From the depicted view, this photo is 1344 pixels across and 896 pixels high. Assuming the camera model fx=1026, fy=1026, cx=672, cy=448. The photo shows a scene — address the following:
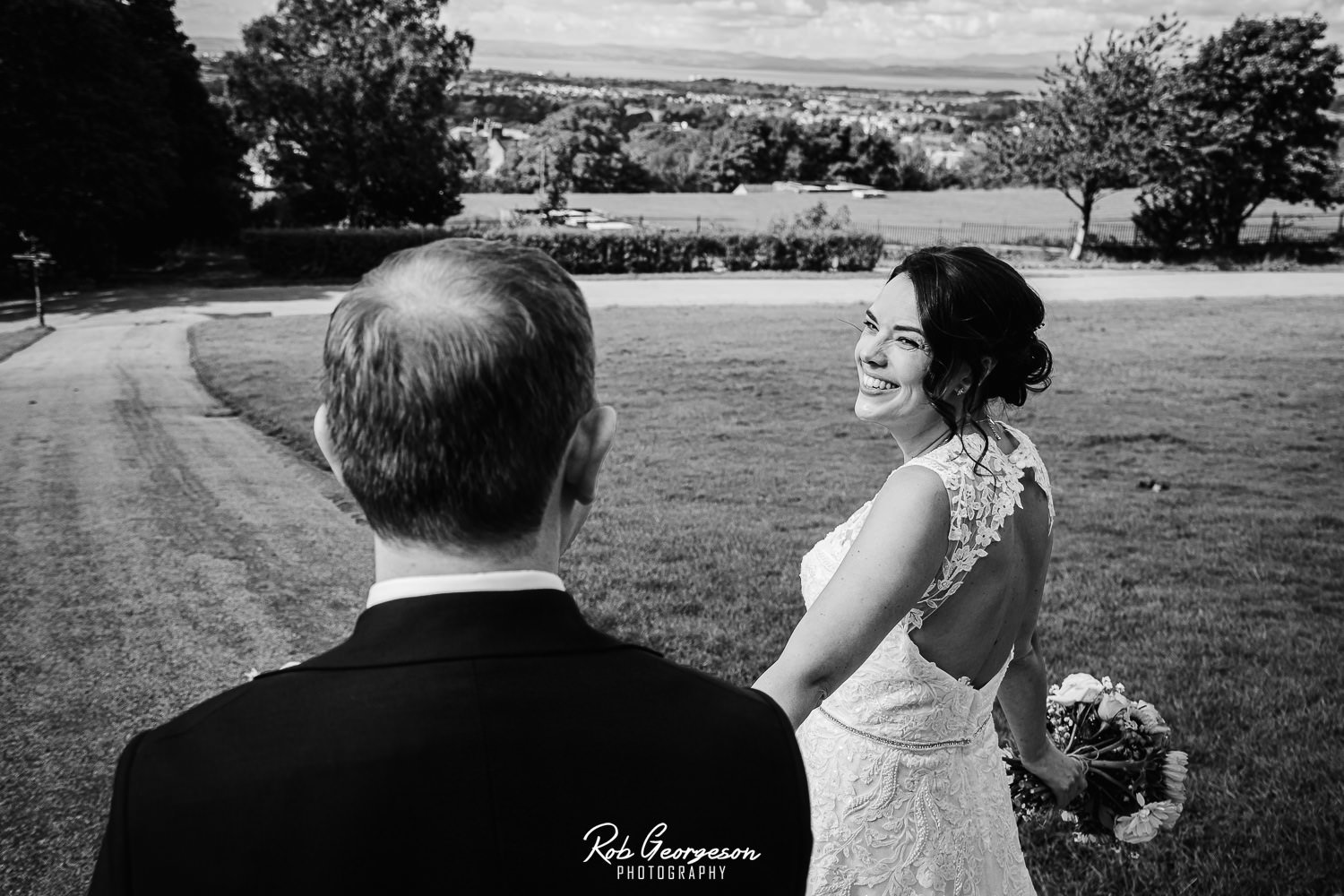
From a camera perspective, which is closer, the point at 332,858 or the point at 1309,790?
the point at 332,858

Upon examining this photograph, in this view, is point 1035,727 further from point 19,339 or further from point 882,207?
point 882,207

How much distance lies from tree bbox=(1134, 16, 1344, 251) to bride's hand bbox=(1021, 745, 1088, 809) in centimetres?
3882

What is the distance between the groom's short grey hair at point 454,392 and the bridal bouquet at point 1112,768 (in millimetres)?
2159

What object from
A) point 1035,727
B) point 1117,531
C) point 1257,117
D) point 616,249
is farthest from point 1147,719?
point 1257,117

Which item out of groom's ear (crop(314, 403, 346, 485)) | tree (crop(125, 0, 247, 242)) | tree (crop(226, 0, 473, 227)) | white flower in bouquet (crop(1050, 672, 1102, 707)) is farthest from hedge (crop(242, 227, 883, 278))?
groom's ear (crop(314, 403, 346, 485))

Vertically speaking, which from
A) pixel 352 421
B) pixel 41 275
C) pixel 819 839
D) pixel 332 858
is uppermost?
pixel 352 421

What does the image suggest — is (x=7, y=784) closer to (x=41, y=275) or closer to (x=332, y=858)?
(x=332, y=858)

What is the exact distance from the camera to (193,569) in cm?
665

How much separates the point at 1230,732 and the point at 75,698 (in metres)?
5.55

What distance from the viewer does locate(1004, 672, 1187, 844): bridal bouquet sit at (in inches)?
113

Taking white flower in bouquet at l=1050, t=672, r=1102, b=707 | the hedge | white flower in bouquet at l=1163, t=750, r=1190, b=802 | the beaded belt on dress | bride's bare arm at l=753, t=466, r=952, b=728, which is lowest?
the hedge

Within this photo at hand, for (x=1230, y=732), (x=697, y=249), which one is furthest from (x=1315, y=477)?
(x=697, y=249)

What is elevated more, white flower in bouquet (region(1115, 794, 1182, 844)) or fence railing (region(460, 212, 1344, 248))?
fence railing (region(460, 212, 1344, 248))

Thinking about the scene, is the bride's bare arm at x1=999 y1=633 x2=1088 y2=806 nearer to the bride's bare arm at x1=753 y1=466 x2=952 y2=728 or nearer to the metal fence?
the bride's bare arm at x1=753 y1=466 x2=952 y2=728
